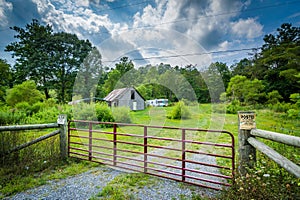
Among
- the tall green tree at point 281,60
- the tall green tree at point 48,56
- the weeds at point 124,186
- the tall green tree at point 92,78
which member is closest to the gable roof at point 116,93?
the tall green tree at point 92,78

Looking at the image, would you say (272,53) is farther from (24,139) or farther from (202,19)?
(24,139)

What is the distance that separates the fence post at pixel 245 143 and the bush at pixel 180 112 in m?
5.65

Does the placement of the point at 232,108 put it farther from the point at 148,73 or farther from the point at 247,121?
the point at 247,121

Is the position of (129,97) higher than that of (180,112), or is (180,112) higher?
(129,97)

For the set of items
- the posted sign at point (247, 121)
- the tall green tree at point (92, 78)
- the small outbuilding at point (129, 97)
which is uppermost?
the tall green tree at point (92, 78)

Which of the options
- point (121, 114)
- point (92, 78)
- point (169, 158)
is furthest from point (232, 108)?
point (169, 158)

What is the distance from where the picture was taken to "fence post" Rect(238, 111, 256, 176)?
2.08 m

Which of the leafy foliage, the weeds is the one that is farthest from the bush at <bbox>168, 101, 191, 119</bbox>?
the leafy foliage

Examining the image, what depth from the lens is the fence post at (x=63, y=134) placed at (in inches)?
141

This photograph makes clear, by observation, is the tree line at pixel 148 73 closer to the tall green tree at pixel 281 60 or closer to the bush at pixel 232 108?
the tall green tree at pixel 281 60

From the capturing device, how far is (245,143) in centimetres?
211

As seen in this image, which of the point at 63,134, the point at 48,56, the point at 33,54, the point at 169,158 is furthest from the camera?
the point at 48,56

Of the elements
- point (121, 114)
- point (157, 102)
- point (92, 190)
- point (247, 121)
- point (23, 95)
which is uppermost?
point (23, 95)

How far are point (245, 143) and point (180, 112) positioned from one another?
6.36 meters
